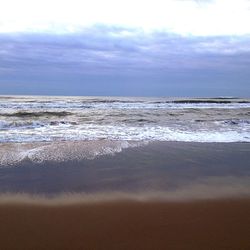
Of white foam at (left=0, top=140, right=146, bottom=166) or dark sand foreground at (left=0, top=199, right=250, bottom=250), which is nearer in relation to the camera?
dark sand foreground at (left=0, top=199, right=250, bottom=250)

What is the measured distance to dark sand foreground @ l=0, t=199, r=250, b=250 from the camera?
355cm

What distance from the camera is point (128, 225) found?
400cm

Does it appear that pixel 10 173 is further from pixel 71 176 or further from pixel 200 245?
pixel 200 245

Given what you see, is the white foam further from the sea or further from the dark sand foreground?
the dark sand foreground

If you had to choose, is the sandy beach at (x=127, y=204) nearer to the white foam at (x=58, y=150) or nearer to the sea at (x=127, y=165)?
the sea at (x=127, y=165)

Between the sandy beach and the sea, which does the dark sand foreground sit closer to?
the sandy beach

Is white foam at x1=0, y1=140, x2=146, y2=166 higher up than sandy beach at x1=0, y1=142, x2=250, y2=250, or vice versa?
white foam at x1=0, y1=140, x2=146, y2=166

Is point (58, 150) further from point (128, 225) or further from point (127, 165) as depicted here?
point (128, 225)

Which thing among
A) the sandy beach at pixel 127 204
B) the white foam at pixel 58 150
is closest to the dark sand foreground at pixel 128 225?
the sandy beach at pixel 127 204

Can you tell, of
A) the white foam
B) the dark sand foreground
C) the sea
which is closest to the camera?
the dark sand foreground

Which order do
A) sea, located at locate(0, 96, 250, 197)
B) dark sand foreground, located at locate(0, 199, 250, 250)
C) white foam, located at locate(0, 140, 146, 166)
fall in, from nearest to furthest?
dark sand foreground, located at locate(0, 199, 250, 250)
sea, located at locate(0, 96, 250, 197)
white foam, located at locate(0, 140, 146, 166)

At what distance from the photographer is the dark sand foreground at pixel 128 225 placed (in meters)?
3.55

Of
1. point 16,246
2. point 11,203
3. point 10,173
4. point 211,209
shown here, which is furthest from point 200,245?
point 10,173

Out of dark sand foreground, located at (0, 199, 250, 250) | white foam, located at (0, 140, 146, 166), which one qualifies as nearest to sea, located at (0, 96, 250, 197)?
white foam, located at (0, 140, 146, 166)
